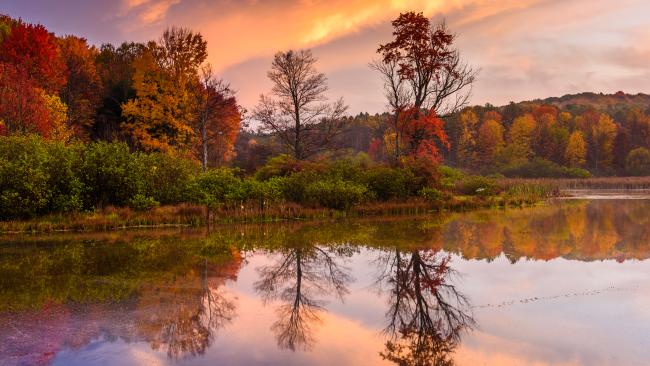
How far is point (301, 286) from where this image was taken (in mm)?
12188

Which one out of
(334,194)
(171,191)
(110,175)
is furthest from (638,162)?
(110,175)

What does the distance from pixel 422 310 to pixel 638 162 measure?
98.6 m

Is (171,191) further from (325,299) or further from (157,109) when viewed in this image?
(325,299)

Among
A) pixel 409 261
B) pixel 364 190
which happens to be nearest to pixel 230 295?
pixel 409 261

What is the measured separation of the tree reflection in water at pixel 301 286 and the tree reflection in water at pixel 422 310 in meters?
1.20

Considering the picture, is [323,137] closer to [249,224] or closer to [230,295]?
[249,224]

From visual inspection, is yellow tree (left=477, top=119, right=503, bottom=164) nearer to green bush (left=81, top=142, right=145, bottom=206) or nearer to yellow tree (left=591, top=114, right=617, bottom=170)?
yellow tree (left=591, top=114, right=617, bottom=170)

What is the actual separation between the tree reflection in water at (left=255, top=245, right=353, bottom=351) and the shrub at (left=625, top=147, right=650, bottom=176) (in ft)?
303

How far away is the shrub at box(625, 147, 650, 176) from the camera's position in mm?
92062

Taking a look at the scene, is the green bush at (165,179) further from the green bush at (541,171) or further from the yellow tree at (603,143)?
the yellow tree at (603,143)

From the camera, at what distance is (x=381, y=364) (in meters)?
7.19

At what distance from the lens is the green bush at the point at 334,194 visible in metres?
26.9

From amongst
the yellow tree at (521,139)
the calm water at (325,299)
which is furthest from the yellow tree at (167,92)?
the yellow tree at (521,139)

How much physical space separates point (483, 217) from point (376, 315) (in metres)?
18.9
